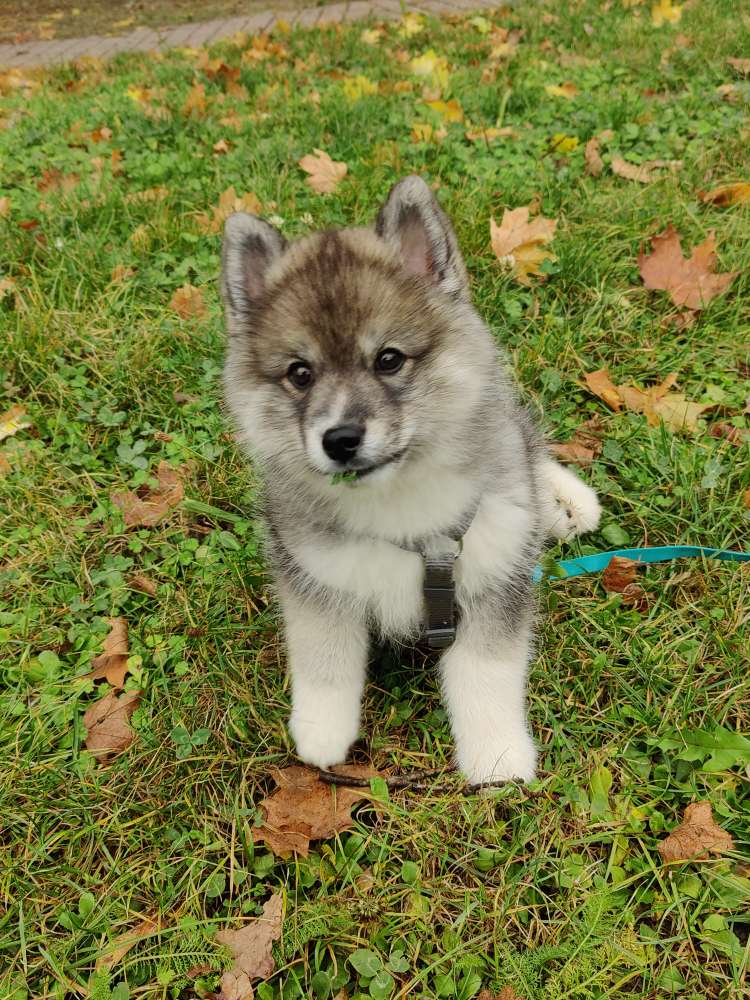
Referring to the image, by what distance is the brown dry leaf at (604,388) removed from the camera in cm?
296

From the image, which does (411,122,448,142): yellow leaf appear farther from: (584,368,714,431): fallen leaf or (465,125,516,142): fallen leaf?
(584,368,714,431): fallen leaf

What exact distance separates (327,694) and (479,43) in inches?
245

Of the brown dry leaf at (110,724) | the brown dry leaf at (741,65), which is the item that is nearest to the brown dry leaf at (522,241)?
the brown dry leaf at (110,724)

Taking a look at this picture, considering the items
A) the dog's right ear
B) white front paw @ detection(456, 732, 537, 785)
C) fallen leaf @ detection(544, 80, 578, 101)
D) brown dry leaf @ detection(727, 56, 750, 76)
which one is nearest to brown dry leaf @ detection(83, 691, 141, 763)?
white front paw @ detection(456, 732, 537, 785)

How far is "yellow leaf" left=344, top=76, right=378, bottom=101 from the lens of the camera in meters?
5.22

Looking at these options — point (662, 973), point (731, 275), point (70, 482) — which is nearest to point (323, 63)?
point (731, 275)

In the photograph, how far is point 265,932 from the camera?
5.61 feet

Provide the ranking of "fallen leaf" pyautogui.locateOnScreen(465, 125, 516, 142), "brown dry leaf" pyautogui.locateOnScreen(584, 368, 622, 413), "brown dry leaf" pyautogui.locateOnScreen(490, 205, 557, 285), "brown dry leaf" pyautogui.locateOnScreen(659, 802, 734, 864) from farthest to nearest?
1. "fallen leaf" pyautogui.locateOnScreen(465, 125, 516, 142)
2. "brown dry leaf" pyautogui.locateOnScreen(490, 205, 557, 285)
3. "brown dry leaf" pyautogui.locateOnScreen(584, 368, 622, 413)
4. "brown dry leaf" pyautogui.locateOnScreen(659, 802, 734, 864)

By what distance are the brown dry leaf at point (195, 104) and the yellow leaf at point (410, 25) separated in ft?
7.90

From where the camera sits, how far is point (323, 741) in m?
2.01

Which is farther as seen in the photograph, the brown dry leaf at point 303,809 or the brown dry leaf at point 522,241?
the brown dry leaf at point 522,241

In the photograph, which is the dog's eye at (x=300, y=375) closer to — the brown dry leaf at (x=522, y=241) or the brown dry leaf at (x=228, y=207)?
the brown dry leaf at (x=522, y=241)

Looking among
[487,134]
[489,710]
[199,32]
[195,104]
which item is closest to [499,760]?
[489,710]

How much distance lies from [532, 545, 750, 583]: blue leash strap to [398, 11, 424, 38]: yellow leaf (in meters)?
6.29
